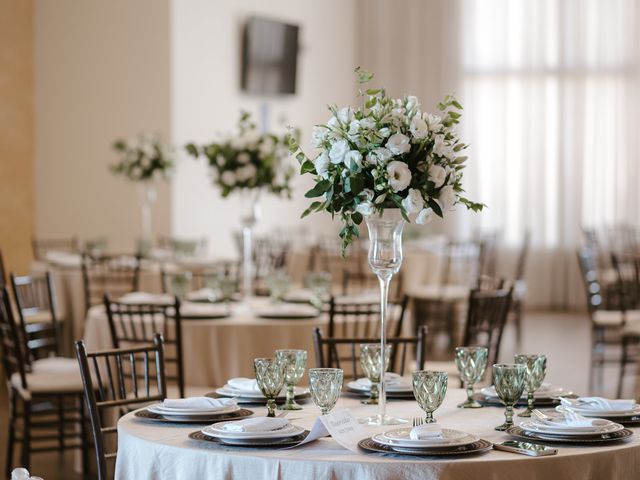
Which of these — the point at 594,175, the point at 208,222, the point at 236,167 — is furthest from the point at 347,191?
the point at 594,175

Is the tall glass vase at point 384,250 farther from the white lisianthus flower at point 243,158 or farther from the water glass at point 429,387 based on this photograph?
the white lisianthus flower at point 243,158

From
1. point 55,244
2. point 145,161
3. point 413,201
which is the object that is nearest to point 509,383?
point 413,201

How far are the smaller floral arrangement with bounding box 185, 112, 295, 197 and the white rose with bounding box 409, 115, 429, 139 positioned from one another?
11.6 feet

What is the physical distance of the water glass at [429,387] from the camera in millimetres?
2979

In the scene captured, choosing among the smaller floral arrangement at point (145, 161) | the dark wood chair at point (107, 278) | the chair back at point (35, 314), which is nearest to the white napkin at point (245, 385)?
the chair back at point (35, 314)

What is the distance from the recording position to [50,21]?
11.2 meters

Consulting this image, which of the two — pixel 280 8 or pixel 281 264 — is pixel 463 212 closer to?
pixel 280 8

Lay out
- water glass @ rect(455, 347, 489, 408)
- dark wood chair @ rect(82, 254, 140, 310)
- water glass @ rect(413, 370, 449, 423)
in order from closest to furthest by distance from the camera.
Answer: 1. water glass @ rect(413, 370, 449, 423)
2. water glass @ rect(455, 347, 489, 408)
3. dark wood chair @ rect(82, 254, 140, 310)

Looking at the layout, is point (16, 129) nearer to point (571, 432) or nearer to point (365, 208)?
point (365, 208)

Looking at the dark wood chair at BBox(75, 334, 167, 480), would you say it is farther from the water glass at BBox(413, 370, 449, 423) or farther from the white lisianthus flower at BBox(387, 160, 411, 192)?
the white lisianthus flower at BBox(387, 160, 411, 192)

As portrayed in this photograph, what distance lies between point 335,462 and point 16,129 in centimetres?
909

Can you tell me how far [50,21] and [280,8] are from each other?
246cm

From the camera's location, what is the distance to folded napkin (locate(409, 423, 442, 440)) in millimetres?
2729

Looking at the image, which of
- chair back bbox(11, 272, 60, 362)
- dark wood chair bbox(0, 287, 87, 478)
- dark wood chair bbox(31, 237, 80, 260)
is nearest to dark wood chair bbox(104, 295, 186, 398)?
dark wood chair bbox(0, 287, 87, 478)
